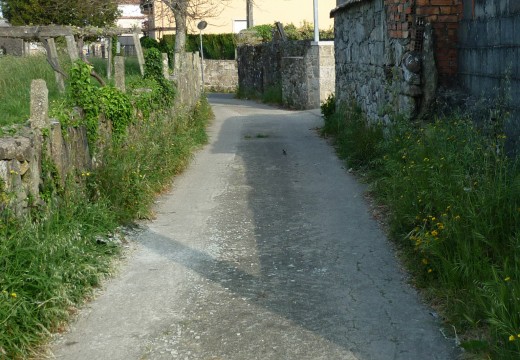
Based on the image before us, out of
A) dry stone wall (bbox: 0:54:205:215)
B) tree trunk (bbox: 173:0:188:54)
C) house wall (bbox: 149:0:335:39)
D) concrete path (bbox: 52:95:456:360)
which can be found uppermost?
house wall (bbox: 149:0:335:39)

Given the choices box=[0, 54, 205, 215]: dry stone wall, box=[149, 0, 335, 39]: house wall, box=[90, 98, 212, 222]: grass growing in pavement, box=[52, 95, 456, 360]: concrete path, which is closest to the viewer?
box=[52, 95, 456, 360]: concrete path

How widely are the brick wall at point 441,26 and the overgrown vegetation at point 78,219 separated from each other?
3.50m

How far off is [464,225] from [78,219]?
3316 millimetres

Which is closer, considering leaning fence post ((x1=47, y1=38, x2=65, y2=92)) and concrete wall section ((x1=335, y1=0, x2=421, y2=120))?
concrete wall section ((x1=335, y1=0, x2=421, y2=120))

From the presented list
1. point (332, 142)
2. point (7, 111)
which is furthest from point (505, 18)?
point (332, 142)

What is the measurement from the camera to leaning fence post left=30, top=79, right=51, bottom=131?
7.00 m

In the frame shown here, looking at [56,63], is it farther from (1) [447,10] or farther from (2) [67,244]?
(2) [67,244]

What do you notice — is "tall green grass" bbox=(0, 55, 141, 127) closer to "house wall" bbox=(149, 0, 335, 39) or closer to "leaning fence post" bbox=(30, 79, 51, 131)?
"leaning fence post" bbox=(30, 79, 51, 131)

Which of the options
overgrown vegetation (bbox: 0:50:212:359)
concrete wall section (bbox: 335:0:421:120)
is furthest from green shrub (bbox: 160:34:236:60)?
overgrown vegetation (bbox: 0:50:212:359)

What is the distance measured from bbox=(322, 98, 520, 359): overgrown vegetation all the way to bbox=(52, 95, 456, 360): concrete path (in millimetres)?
224

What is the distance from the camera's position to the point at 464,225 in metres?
5.94

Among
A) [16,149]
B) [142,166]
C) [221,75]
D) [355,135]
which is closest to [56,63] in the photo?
[142,166]

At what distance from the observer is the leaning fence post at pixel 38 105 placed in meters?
7.00

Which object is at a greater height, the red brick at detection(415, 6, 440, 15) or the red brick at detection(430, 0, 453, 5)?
the red brick at detection(430, 0, 453, 5)
